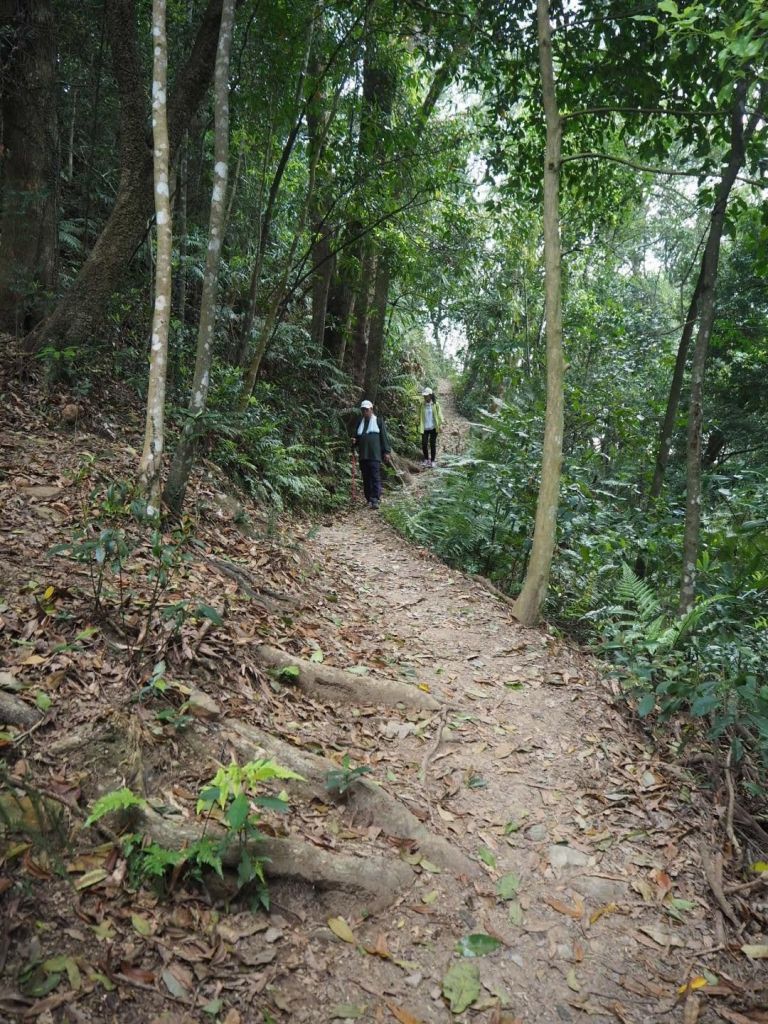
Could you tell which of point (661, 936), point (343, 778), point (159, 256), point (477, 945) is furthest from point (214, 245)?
point (661, 936)

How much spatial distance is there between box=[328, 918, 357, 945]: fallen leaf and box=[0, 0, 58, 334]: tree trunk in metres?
7.95

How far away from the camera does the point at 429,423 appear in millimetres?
16688

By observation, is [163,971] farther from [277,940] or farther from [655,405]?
[655,405]

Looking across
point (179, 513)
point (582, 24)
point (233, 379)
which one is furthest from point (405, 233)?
point (179, 513)

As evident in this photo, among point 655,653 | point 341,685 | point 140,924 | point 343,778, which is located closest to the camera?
point 140,924

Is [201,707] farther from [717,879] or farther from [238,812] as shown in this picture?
[717,879]

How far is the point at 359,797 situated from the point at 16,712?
1.97 metres

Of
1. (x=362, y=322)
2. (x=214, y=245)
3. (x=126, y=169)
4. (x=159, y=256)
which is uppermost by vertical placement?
(x=362, y=322)

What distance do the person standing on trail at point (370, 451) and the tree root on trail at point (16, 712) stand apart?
9611mm

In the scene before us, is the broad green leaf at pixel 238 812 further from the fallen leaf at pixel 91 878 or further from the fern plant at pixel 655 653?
the fern plant at pixel 655 653

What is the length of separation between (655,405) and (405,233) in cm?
702

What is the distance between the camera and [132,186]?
26.0 feet

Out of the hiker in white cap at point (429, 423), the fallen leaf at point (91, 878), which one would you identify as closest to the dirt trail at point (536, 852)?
the fallen leaf at point (91, 878)

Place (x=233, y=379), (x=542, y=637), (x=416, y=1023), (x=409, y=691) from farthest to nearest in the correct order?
(x=233, y=379), (x=542, y=637), (x=409, y=691), (x=416, y=1023)
